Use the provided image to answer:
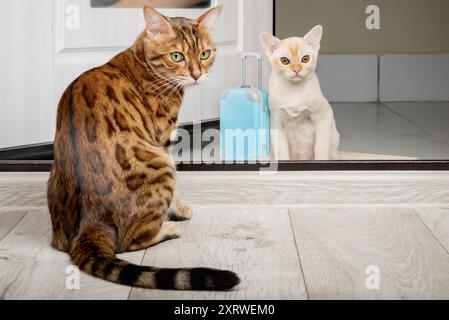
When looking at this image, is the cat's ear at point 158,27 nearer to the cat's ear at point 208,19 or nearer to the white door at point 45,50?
the cat's ear at point 208,19

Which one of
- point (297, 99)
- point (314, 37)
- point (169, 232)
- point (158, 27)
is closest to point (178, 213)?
point (169, 232)

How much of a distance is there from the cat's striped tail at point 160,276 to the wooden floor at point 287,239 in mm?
16

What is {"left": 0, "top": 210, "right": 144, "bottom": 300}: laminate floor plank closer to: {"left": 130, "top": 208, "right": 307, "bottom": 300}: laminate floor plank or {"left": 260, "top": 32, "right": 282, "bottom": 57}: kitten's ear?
{"left": 130, "top": 208, "right": 307, "bottom": 300}: laminate floor plank

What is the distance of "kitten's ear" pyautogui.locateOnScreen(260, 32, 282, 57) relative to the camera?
2203mm

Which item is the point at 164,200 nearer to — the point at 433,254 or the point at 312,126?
the point at 433,254

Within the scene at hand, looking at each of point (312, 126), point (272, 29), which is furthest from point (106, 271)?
point (272, 29)

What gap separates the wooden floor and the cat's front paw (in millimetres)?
23

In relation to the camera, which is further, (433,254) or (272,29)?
(272,29)

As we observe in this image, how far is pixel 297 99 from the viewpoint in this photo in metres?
2.19

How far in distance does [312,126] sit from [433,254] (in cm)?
79

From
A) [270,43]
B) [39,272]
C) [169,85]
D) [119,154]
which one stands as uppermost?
[270,43]

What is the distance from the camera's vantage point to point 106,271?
1.34 metres

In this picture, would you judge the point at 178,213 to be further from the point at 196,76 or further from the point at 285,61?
the point at 285,61

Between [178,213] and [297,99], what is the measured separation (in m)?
0.58
